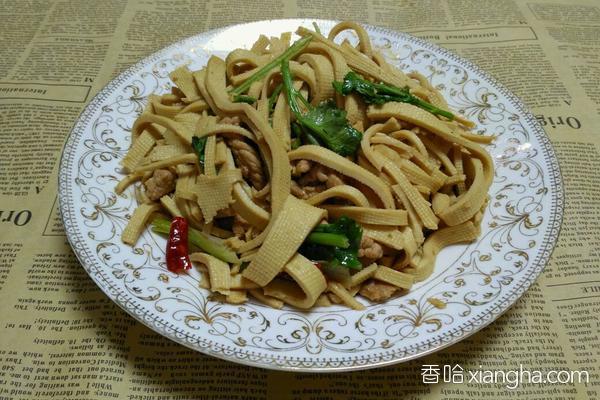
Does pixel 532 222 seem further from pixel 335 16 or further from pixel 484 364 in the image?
pixel 335 16

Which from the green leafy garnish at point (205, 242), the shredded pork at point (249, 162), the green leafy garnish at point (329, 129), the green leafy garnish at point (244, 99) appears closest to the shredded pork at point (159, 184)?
the green leafy garnish at point (205, 242)

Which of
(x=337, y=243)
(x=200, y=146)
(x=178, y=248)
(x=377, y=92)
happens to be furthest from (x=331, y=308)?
(x=377, y=92)

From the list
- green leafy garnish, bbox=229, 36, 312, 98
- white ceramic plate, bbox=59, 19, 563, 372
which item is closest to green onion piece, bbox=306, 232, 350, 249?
white ceramic plate, bbox=59, 19, 563, 372

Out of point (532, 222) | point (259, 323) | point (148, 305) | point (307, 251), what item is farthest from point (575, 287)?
point (148, 305)

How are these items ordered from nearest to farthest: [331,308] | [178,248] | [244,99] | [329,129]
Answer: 1. [331,308]
2. [178,248]
3. [329,129]
4. [244,99]

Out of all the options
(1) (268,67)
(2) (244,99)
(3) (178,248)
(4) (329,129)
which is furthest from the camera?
(1) (268,67)

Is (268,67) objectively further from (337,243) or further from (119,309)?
(119,309)

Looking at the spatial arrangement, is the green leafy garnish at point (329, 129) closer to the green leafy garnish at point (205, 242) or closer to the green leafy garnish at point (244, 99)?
the green leafy garnish at point (244, 99)
